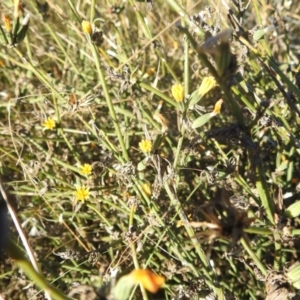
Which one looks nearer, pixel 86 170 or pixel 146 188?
pixel 146 188

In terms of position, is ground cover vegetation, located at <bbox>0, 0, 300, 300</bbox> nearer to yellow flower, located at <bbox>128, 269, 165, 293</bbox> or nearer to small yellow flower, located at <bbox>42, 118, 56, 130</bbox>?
small yellow flower, located at <bbox>42, 118, 56, 130</bbox>

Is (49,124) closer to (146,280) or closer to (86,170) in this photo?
(86,170)

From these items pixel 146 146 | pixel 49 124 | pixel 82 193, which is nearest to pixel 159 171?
pixel 146 146

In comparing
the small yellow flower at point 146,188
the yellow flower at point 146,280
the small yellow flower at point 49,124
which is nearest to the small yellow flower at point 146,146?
the small yellow flower at point 146,188

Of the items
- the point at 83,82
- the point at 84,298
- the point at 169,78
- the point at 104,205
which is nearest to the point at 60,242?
the point at 104,205

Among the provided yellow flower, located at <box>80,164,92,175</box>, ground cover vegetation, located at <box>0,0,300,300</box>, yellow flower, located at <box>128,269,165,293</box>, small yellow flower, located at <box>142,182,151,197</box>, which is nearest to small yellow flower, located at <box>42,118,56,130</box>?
ground cover vegetation, located at <box>0,0,300,300</box>

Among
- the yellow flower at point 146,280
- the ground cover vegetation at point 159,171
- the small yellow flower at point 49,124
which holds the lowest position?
the ground cover vegetation at point 159,171

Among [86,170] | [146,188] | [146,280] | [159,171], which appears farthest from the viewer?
[86,170]

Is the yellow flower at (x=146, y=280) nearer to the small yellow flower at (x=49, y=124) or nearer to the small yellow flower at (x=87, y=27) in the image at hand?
the small yellow flower at (x=87, y=27)

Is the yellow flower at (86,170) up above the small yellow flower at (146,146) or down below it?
below
